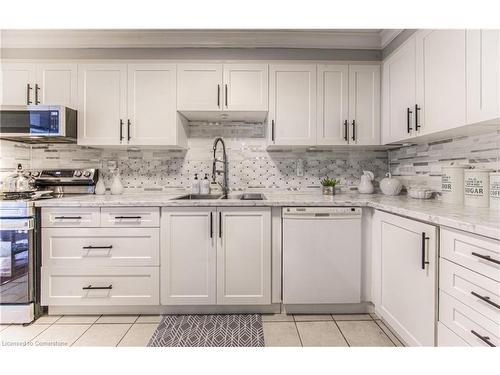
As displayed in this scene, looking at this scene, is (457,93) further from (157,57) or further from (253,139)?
(157,57)

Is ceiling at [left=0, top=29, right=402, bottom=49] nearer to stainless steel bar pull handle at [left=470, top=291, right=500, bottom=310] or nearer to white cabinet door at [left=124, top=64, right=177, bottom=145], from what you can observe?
white cabinet door at [left=124, top=64, right=177, bottom=145]

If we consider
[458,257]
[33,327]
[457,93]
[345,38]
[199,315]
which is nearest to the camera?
[458,257]

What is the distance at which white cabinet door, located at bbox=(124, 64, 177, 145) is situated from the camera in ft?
8.13

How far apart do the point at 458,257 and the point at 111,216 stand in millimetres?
2192

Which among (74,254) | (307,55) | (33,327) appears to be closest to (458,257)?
(307,55)

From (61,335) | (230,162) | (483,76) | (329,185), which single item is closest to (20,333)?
(61,335)

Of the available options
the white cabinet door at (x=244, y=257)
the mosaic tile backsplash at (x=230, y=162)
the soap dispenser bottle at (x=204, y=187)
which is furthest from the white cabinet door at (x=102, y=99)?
the white cabinet door at (x=244, y=257)

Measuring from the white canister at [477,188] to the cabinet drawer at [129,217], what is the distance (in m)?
2.11

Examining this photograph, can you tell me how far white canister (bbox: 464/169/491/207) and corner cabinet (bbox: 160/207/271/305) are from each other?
1.30 metres

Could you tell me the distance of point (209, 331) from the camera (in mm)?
1992

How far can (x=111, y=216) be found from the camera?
218cm

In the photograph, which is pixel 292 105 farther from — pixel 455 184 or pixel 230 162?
pixel 455 184

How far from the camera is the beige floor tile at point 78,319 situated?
84.1 inches

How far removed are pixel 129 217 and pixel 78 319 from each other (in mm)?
870
